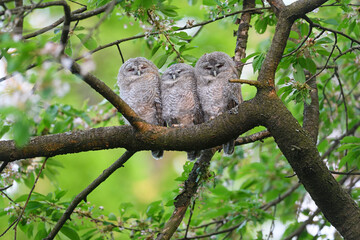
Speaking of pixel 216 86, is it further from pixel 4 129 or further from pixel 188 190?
pixel 4 129

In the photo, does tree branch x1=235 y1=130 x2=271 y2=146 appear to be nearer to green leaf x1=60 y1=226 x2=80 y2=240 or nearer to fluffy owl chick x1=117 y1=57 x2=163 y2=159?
fluffy owl chick x1=117 y1=57 x2=163 y2=159

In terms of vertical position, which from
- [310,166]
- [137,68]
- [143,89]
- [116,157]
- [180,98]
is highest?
[116,157]

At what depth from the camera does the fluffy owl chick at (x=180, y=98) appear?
414 centimetres

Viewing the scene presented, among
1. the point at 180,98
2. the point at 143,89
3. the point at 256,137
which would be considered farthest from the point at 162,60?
the point at 256,137

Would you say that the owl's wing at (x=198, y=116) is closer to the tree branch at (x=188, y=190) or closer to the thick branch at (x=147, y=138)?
the tree branch at (x=188, y=190)

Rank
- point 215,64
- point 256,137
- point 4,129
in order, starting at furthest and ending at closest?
point 215,64
point 4,129
point 256,137

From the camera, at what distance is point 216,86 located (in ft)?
13.6

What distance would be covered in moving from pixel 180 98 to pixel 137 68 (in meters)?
0.68

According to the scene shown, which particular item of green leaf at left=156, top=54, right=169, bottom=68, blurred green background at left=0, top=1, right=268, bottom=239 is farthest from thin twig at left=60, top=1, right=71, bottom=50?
blurred green background at left=0, top=1, right=268, bottom=239

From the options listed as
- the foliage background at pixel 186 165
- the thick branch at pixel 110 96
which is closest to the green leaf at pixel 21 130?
the foliage background at pixel 186 165

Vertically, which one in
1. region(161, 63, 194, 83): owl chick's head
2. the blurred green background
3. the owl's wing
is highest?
the blurred green background

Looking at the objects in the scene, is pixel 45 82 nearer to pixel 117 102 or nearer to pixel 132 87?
pixel 117 102

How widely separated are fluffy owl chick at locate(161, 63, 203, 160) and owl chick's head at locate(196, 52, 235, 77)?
0.15 meters

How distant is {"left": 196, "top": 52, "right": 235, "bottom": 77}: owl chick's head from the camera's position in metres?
4.30
